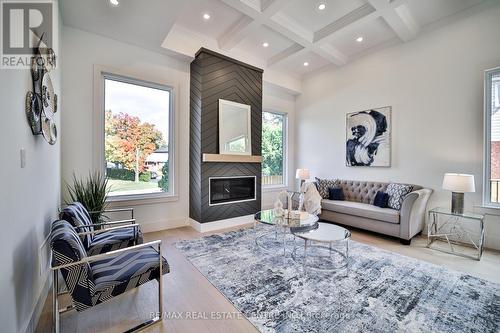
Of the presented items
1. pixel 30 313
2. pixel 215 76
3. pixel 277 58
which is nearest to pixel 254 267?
pixel 30 313

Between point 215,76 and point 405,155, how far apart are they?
12.6 feet

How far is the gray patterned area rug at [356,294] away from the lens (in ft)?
5.41

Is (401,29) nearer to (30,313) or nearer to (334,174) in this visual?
(334,174)

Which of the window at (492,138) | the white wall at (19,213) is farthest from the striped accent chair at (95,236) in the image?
the window at (492,138)

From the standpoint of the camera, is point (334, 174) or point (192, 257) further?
point (334, 174)

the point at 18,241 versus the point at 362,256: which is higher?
the point at 18,241

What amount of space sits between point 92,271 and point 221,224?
2575mm

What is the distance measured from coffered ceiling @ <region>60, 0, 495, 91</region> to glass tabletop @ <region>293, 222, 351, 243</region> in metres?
3.13

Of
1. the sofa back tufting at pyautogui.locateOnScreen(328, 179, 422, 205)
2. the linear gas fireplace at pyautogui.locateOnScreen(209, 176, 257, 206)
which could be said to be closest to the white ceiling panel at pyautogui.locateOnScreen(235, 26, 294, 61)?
the linear gas fireplace at pyautogui.locateOnScreen(209, 176, 257, 206)

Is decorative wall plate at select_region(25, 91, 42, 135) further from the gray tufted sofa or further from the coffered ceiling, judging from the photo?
the gray tufted sofa

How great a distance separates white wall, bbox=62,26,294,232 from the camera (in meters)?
3.11

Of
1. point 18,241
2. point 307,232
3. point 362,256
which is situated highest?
point 18,241

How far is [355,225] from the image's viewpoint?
12.8 ft

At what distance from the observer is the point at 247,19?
3494 millimetres
